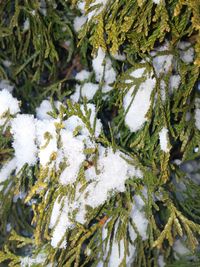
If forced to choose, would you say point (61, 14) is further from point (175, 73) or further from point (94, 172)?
point (94, 172)

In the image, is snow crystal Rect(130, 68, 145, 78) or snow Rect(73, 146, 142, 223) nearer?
snow Rect(73, 146, 142, 223)

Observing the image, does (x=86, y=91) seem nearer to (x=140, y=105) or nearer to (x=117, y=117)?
(x=117, y=117)

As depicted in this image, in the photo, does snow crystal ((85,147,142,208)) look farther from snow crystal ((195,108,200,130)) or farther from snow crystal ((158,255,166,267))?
snow crystal ((158,255,166,267))

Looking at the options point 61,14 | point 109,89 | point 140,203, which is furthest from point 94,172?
point 61,14

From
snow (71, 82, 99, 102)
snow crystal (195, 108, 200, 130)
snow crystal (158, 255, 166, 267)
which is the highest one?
snow (71, 82, 99, 102)

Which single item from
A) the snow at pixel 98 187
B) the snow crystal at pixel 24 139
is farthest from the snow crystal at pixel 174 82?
the snow crystal at pixel 24 139

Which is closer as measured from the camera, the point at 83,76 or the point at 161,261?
the point at 161,261

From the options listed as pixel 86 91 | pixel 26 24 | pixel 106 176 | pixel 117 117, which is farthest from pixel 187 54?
pixel 26 24

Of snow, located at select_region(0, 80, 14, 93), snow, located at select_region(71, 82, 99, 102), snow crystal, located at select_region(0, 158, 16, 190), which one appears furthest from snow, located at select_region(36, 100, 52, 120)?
snow crystal, located at select_region(0, 158, 16, 190)

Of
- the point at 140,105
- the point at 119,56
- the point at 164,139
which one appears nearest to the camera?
the point at 164,139
